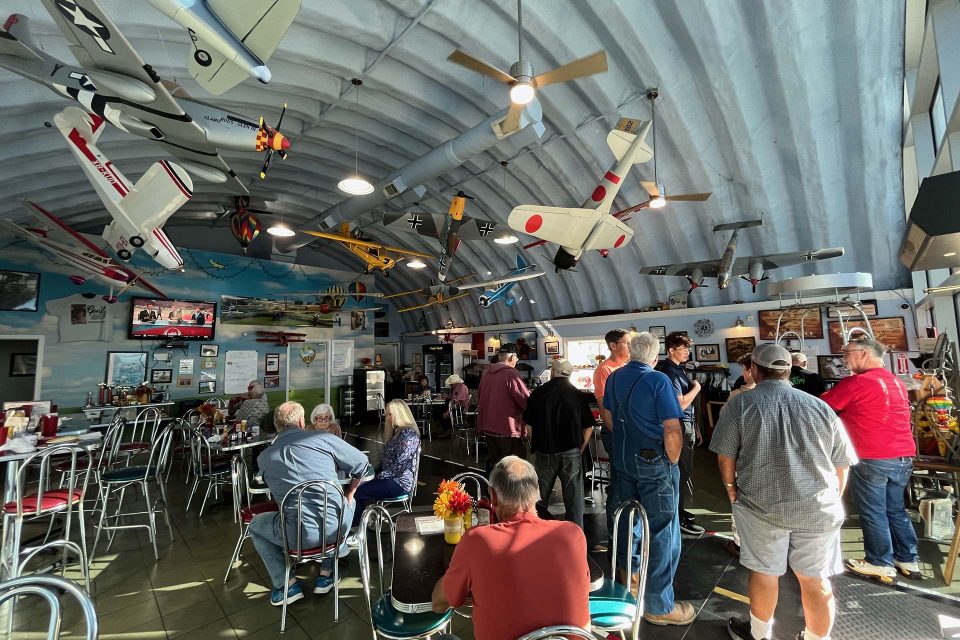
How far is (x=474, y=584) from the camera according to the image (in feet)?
4.53

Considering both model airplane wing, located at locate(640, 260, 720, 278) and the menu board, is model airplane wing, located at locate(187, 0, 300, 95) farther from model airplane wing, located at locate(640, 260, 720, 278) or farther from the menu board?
the menu board

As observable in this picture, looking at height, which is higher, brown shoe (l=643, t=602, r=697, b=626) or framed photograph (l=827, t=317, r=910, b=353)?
framed photograph (l=827, t=317, r=910, b=353)

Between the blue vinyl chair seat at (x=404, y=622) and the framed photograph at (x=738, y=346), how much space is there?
9223 millimetres

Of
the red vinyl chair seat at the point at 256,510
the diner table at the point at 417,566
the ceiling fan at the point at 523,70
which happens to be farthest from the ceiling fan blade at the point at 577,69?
the red vinyl chair seat at the point at 256,510

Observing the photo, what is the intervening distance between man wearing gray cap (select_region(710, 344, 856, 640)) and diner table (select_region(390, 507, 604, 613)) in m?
1.02

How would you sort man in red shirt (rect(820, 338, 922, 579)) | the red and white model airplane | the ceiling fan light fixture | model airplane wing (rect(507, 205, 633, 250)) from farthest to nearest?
the ceiling fan light fixture
model airplane wing (rect(507, 205, 633, 250))
the red and white model airplane
man in red shirt (rect(820, 338, 922, 579))

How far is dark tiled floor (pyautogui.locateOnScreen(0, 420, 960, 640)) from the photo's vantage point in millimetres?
2535

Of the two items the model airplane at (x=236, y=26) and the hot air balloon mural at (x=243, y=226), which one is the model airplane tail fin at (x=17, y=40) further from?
the hot air balloon mural at (x=243, y=226)

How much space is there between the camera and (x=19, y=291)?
299 inches

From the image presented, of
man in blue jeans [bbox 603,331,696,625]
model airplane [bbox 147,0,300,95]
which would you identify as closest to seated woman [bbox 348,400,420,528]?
man in blue jeans [bbox 603,331,696,625]

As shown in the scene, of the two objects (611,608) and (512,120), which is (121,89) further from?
(611,608)

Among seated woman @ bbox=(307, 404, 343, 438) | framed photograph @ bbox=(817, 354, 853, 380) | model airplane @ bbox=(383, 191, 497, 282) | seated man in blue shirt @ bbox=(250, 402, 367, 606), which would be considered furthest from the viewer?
framed photograph @ bbox=(817, 354, 853, 380)

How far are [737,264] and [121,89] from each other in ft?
29.3

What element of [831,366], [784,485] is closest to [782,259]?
[831,366]
